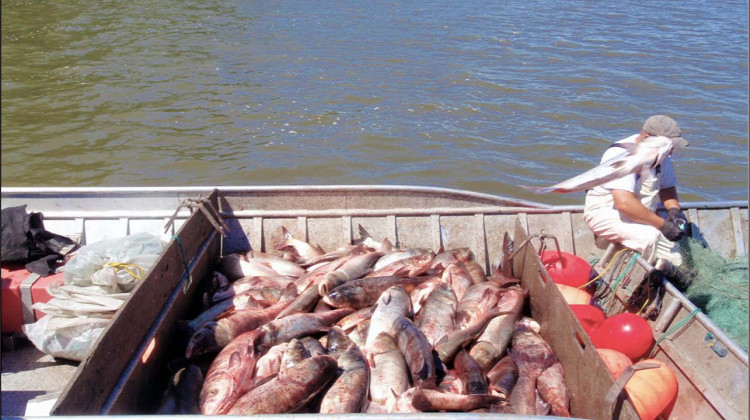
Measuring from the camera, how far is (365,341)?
483 centimetres

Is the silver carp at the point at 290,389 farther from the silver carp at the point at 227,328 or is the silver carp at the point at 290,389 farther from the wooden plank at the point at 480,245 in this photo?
the wooden plank at the point at 480,245

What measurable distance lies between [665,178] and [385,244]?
9.84 ft

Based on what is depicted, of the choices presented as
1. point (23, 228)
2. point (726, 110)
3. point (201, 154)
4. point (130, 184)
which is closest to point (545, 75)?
point (726, 110)

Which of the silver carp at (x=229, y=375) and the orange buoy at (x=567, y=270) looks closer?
the silver carp at (x=229, y=375)

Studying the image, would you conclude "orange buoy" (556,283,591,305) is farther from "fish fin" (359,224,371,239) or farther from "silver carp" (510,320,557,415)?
"fish fin" (359,224,371,239)

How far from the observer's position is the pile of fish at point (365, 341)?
4043mm

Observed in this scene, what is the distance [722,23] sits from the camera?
21391mm

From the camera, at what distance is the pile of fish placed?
13.3 ft

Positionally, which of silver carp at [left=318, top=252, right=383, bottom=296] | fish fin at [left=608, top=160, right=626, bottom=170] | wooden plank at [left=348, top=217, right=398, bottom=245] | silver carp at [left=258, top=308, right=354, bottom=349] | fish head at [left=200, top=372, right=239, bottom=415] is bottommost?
fish head at [left=200, top=372, right=239, bottom=415]

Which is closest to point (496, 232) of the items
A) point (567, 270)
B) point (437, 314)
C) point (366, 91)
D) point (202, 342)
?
point (567, 270)

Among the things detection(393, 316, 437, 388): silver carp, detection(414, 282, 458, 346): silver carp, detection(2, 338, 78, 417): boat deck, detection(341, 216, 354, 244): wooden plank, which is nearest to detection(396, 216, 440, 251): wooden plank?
detection(341, 216, 354, 244): wooden plank

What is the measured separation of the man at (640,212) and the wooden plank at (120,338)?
395 cm

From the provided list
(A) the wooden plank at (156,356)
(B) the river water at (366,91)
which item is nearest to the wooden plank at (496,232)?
(A) the wooden plank at (156,356)

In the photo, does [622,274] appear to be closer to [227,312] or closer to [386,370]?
[386,370]
